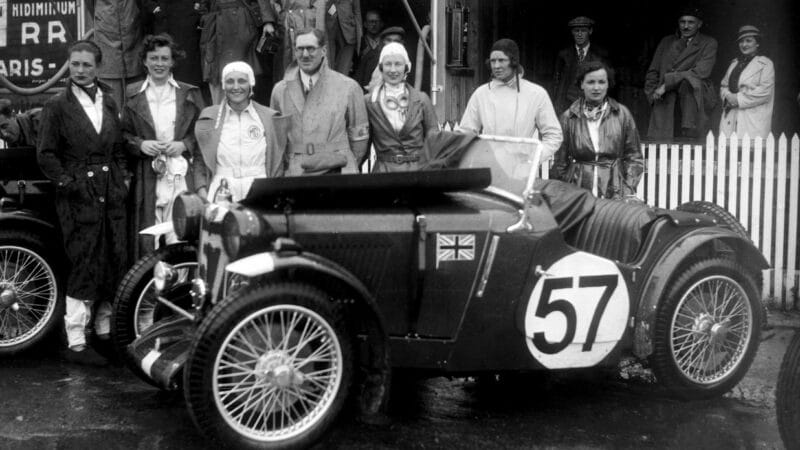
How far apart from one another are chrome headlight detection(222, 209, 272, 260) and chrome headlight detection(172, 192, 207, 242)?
60cm

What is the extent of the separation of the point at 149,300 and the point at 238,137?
1285 millimetres

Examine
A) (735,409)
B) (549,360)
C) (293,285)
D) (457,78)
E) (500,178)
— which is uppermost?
(457,78)

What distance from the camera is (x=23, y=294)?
6754 mm

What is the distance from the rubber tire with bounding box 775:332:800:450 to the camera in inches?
175

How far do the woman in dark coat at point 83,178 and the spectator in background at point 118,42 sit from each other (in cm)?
315

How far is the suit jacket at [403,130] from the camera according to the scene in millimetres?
6844

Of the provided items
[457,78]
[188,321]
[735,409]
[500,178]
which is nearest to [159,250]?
[188,321]

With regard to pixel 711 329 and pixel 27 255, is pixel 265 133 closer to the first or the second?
pixel 27 255

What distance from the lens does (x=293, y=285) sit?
466 centimetres

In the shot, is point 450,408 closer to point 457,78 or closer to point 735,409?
point 735,409

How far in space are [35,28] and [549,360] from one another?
8515mm

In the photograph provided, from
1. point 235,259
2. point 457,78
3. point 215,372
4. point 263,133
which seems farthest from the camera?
point 457,78

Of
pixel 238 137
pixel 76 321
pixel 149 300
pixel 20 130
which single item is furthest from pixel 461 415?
pixel 20 130

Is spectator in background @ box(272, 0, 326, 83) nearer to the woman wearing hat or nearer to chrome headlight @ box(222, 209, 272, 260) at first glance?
the woman wearing hat
